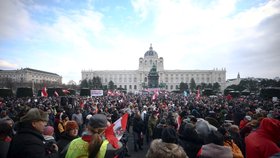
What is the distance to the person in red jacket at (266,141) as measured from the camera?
3066 mm

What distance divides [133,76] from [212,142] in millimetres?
130042

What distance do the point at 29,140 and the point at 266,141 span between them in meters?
2.98

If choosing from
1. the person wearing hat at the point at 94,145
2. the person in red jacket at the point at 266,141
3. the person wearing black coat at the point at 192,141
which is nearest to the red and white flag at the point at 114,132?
the person wearing hat at the point at 94,145

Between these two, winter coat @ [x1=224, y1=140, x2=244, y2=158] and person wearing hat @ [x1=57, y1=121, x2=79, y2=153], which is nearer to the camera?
winter coat @ [x1=224, y1=140, x2=244, y2=158]

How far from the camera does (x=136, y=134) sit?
9.80 m

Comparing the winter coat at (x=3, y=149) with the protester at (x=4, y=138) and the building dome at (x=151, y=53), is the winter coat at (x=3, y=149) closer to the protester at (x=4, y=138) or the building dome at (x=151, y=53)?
the protester at (x=4, y=138)

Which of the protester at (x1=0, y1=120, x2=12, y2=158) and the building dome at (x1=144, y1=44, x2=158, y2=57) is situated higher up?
the building dome at (x1=144, y1=44, x2=158, y2=57)

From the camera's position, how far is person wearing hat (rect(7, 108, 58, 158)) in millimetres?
2572

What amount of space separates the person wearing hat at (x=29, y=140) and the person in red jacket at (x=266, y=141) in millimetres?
2729

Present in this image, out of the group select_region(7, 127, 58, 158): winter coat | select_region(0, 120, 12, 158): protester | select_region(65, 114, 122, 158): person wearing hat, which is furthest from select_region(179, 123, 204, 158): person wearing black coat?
select_region(0, 120, 12, 158): protester

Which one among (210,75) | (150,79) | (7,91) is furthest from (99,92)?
(210,75)

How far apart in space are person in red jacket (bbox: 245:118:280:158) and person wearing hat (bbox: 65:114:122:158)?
6.36 feet

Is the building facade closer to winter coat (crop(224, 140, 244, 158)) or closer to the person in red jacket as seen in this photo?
winter coat (crop(224, 140, 244, 158))

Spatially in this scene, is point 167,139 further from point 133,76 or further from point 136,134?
point 133,76
